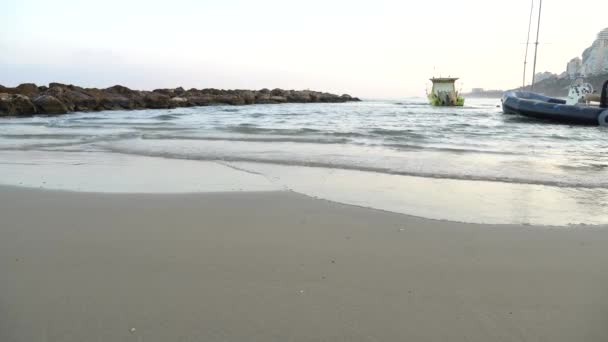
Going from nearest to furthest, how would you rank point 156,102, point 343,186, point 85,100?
1. point 343,186
2. point 85,100
3. point 156,102

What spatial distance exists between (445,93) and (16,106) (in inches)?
1333

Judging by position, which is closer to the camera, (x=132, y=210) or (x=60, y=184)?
(x=132, y=210)

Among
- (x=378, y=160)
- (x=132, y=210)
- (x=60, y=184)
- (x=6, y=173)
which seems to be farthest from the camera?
(x=378, y=160)

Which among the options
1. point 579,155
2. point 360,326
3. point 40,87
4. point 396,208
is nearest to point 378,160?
point 396,208

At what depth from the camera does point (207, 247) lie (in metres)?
3.19

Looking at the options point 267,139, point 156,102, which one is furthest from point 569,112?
point 156,102

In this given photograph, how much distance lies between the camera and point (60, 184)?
5578 mm

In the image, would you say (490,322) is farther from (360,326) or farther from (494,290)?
(360,326)

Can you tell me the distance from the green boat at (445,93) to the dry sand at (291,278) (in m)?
39.2

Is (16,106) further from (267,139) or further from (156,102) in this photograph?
(267,139)

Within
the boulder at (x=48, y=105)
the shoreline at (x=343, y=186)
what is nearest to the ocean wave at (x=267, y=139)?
the shoreline at (x=343, y=186)

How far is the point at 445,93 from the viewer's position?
40.8m

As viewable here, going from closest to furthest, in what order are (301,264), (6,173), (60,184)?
(301,264)
(60,184)
(6,173)

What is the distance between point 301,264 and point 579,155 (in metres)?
8.85
